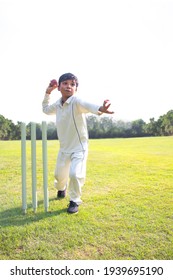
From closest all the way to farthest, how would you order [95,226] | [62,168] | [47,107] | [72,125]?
1. [95,226]
2. [72,125]
3. [62,168]
4. [47,107]

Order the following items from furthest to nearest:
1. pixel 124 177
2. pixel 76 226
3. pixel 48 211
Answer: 1. pixel 124 177
2. pixel 48 211
3. pixel 76 226

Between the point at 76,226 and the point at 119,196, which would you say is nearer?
the point at 76,226

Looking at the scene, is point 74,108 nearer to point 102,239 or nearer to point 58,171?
point 58,171

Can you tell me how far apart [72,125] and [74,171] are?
0.57m

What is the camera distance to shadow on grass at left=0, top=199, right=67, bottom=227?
2.90 meters

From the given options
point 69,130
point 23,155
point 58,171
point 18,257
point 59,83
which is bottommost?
point 18,257

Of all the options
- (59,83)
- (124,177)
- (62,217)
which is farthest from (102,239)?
(124,177)

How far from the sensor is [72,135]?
3350mm

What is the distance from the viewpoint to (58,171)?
3.57 meters

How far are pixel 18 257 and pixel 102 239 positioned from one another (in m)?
0.77

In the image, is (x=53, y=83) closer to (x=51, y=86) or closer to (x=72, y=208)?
(x=51, y=86)

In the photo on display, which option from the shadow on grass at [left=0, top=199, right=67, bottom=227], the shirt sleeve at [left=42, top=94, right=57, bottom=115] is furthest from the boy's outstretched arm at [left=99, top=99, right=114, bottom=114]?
the shadow on grass at [left=0, top=199, right=67, bottom=227]

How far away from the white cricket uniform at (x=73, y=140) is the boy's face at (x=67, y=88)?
122 millimetres

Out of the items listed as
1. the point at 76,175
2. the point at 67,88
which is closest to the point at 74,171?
the point at 76,175
